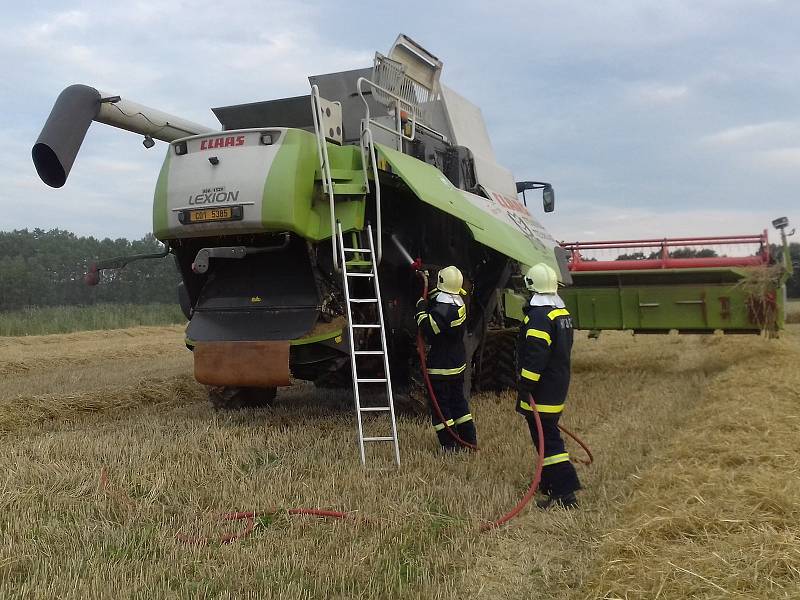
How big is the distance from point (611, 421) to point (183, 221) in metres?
3.98

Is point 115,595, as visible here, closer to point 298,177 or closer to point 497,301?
point 298,177

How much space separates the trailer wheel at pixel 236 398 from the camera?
266 inches

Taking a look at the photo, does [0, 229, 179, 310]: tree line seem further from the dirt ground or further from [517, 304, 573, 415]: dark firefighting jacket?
[517, 304, 573, 415]: dark firefighting jacket

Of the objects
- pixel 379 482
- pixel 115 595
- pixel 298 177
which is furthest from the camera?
pixel 298 177

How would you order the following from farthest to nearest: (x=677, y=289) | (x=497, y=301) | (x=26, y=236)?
(x=26, y=236)
(x=677, y=289)
(x=497, y=301)

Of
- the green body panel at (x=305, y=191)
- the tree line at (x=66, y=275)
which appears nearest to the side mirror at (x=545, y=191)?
the green body panel at (x=305, y=191)

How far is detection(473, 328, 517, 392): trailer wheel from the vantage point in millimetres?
7902

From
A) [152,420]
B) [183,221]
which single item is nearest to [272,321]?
[183,221]

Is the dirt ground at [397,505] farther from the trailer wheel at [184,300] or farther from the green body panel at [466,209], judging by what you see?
the green body panel at [466,209]

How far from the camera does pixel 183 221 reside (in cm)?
579

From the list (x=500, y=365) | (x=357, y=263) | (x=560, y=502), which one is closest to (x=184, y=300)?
(x=357, y=263)

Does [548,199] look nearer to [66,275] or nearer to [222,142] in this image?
[222,142]

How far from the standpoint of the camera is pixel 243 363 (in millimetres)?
5809

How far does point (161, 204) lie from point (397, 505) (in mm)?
3415
